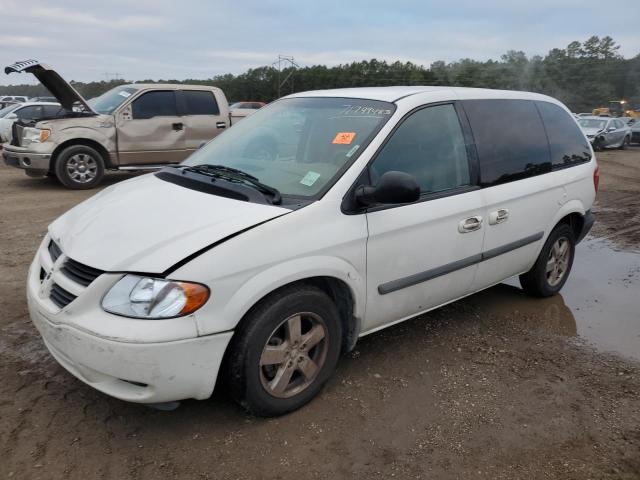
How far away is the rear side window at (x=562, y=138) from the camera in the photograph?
4.52m

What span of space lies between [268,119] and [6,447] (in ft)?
8.54

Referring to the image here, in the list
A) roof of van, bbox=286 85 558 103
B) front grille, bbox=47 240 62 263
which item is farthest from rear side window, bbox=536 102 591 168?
front grille, bbox=47 240 62 263

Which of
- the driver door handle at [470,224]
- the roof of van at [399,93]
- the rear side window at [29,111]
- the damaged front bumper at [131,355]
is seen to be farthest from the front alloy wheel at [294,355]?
the rear side window at [29,111]

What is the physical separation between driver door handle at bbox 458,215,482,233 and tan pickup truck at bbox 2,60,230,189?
20.8 feet

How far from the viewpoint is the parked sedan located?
2159 cm

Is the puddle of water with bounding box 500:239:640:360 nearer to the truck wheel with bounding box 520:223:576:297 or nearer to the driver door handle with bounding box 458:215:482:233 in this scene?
the truck wheel with bounding box 520:223:576:297

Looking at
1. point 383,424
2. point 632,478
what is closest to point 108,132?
point 383,424

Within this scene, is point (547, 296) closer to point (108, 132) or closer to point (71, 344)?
point (71, 344)

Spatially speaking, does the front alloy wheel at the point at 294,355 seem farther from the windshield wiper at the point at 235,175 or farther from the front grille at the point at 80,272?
the front grille at the point at 80,272

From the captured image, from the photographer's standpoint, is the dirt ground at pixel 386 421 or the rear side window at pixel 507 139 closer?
the dirt ground at pixel 386 421

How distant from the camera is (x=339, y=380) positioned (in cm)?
335

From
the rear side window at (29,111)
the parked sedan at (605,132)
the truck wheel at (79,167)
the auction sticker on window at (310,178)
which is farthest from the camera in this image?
the parked sedan at (605,132)

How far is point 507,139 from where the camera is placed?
4.05 meters

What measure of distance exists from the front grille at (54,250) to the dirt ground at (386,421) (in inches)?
30.5
